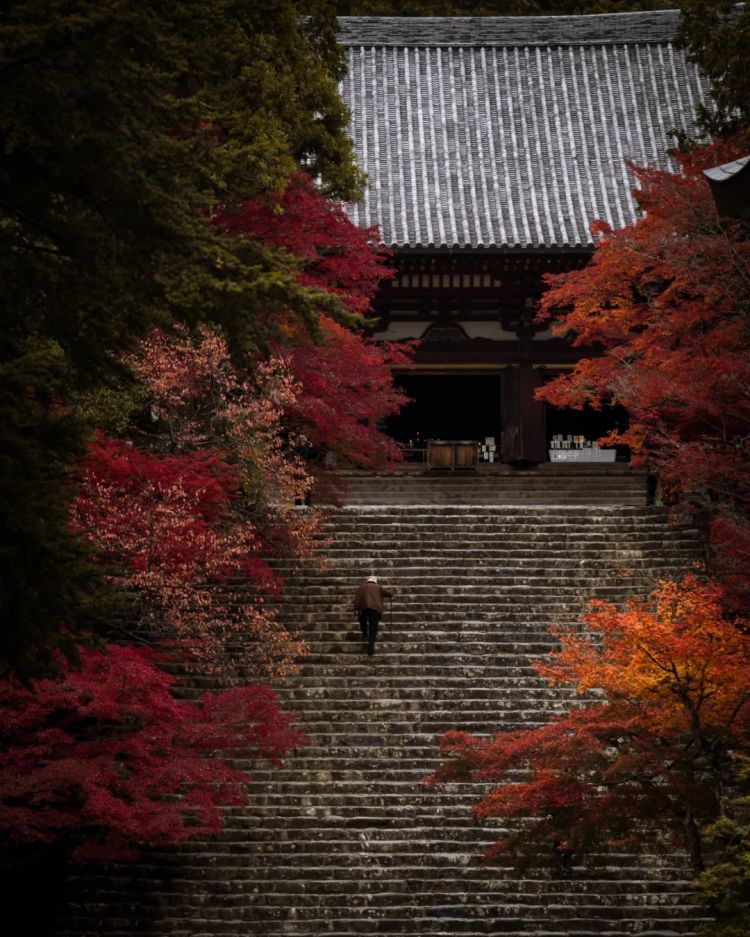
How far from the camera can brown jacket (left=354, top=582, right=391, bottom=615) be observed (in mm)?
18641

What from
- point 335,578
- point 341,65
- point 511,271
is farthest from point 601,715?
point 511,271

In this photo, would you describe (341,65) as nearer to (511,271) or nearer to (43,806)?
(511,271)

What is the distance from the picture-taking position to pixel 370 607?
61.0 ft

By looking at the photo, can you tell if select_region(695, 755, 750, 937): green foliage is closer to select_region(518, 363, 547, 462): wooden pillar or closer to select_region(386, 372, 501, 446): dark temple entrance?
select_region(518, 363, 547, 462): wooden pillar

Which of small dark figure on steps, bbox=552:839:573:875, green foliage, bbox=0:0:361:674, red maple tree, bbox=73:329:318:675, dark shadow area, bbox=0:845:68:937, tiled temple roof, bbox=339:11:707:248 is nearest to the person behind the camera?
green foliage, bbox=0:0:361:674

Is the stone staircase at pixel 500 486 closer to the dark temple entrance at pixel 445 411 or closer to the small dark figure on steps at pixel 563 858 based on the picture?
the dark temple entrance at pixel 445 411

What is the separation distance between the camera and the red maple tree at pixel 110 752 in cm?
1272

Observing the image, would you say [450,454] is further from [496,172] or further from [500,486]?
[496,172]

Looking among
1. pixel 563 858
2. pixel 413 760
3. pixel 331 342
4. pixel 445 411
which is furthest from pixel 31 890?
pixel 445 411

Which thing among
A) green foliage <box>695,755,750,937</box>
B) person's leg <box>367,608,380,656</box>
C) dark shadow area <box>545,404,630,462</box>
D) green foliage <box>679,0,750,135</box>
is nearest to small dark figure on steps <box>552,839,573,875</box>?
green foliage <box>695,755,750,937</box>

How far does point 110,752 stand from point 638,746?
4.15 m

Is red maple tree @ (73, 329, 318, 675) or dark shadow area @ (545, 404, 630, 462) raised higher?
dark shadow area @ (545, 404, 630, 462)

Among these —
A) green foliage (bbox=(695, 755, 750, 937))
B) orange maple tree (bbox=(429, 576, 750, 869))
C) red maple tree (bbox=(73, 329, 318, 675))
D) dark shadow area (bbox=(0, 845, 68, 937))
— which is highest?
red maple tree (bbox=(73, 329, 318, 675))

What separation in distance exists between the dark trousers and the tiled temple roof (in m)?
9.62
